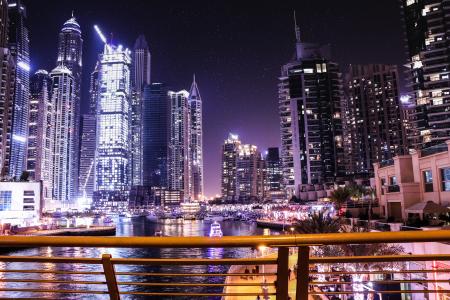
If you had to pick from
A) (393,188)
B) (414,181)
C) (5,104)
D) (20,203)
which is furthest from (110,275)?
(5,104)

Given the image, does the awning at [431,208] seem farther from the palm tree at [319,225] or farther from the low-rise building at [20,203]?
the low-rise building at [20,203]

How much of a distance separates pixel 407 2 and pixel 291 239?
125 m

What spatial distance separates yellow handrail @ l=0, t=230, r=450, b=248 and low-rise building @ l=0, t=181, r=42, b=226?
Result: 375 feet

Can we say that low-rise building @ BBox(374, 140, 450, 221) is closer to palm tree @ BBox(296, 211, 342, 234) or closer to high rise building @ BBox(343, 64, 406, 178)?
palm tree @ BBox(296, 211, 342, 234)

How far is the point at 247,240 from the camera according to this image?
273 centimetres

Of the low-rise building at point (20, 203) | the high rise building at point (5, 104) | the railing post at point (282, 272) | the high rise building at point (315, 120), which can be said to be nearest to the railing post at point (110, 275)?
the railing post at point (282, 272)

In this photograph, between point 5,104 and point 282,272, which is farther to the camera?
point 5,104

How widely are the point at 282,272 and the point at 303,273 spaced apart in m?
0.15

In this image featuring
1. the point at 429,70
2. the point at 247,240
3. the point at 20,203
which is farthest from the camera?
the point at 20,203

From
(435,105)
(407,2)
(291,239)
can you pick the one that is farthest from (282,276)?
(407,2)

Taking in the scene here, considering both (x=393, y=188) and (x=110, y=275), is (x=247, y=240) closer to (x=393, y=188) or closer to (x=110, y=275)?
(x=110, y=275)

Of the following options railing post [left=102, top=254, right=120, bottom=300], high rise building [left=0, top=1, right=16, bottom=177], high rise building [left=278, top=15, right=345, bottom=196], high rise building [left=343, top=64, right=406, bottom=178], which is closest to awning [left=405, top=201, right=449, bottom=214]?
railing post [left=102, top=254, right=120, bottom=300]

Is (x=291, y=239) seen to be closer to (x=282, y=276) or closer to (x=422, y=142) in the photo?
(x=282, y=276)

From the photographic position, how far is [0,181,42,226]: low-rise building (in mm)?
104812
